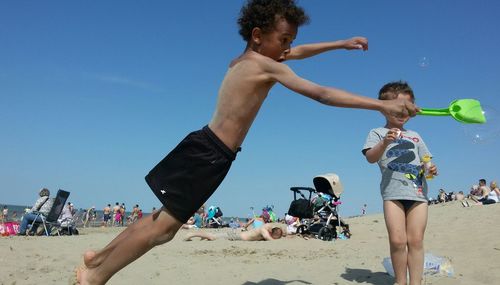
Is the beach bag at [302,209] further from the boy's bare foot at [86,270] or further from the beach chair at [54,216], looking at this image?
the boy's bare foot at [86,270]

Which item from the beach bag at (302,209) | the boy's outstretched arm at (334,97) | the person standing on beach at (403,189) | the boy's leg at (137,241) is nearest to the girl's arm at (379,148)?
the person standing on beach at (403,189)

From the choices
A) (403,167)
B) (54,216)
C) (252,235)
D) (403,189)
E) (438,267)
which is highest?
(403,167)

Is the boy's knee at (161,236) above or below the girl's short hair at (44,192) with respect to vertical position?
below

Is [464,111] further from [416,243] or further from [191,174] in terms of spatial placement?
[191,174]

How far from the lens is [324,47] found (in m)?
3.65

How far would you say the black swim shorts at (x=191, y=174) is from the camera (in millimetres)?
2771

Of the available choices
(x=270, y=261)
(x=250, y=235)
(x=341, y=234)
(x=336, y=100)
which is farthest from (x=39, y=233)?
(x=336, y=100)

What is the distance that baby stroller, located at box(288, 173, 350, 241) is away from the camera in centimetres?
1044

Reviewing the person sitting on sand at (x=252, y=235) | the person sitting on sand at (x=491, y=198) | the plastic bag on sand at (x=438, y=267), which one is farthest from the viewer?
the person sitting on sand at (x=491, y=198)

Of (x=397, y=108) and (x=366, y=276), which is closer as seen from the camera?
A: (x=397, y=108)

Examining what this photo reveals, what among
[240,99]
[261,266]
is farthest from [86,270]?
[261,266]

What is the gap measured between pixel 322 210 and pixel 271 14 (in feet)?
28.6

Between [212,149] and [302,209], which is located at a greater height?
[302,209]

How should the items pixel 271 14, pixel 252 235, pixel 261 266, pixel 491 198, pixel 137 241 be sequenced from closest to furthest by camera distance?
1. pixel 137 241
2. pixel 271 14
3. pixel 261 266
4. pixel 252 235
5. pixel 491 198
